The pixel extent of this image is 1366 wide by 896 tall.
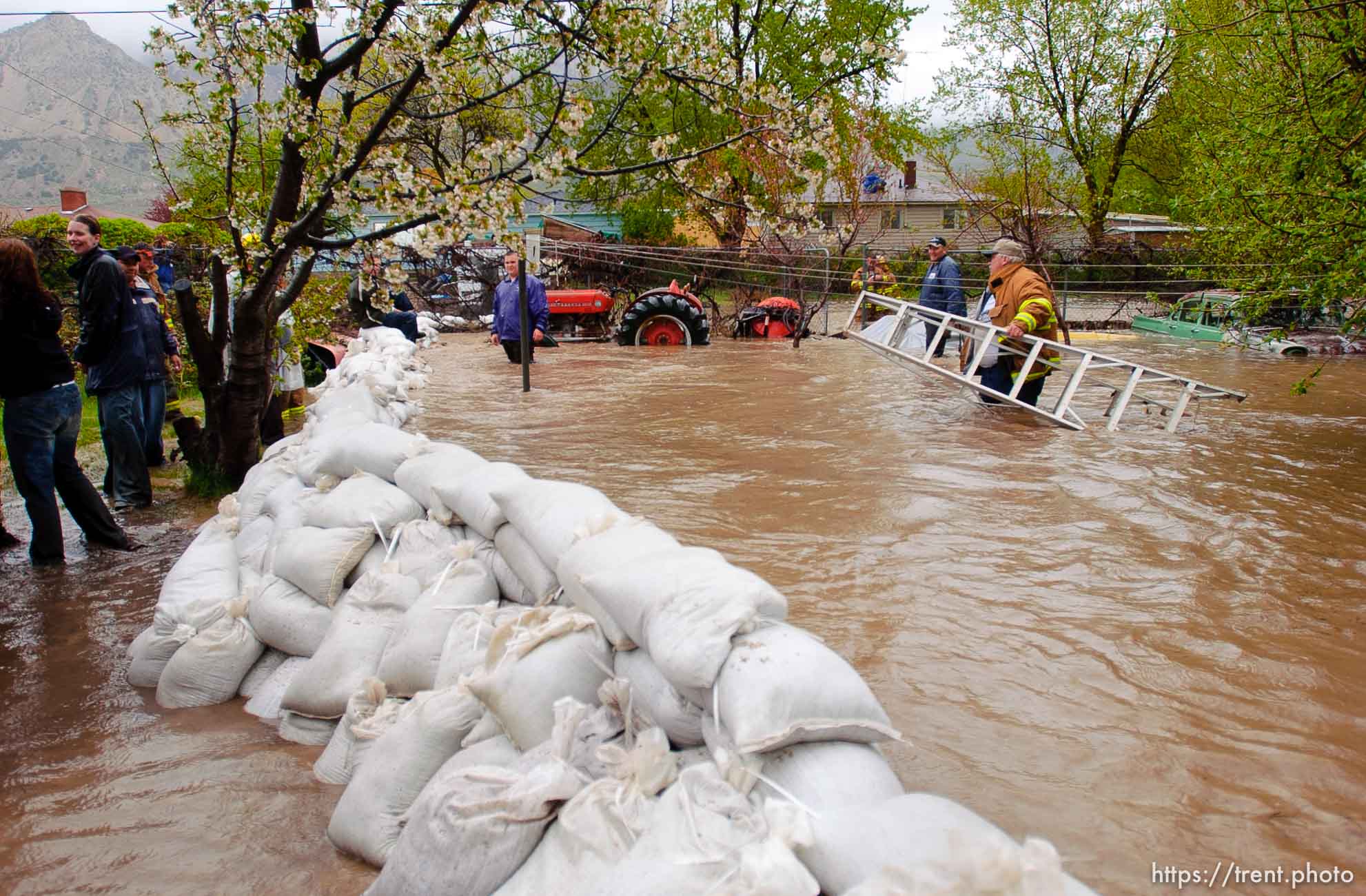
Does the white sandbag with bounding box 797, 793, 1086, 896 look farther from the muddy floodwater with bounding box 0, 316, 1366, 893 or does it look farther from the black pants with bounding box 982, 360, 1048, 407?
the black pants with bounding box 982, 360, 1048, 407

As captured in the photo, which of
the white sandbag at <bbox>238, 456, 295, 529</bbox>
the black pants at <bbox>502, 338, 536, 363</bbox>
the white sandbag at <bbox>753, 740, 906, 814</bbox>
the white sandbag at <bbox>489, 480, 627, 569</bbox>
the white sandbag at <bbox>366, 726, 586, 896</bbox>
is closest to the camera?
the white sandbag at <bbox>753, 740, 906, 814</bbox>

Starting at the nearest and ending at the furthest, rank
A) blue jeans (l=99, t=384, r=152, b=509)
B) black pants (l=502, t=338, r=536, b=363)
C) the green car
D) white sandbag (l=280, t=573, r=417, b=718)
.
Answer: white sandbag (l=280, t=573, r=417, b=718) < blue jeans (l=99, t=384, r=152, b=509) < black pants (l=502, t=338, r=536, b=363) < the green car

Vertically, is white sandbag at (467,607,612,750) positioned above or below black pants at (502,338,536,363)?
above

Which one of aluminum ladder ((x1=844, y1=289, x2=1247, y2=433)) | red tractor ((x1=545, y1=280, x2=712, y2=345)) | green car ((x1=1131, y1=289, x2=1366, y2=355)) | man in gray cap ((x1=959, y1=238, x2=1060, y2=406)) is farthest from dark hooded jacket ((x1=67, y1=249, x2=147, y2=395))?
green car ((x1=1131, y1=289, x2=1366, y2=355))

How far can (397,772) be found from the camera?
79.4 inches

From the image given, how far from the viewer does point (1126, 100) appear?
25.8 m

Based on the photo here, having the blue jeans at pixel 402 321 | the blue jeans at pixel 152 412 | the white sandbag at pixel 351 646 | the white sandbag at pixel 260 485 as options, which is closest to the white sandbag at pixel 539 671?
the white sandbag at pixel 351 646

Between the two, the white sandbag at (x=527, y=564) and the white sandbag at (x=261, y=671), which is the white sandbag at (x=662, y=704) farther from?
the white sandbag at (x=261, y=671)

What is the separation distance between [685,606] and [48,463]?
3809mm

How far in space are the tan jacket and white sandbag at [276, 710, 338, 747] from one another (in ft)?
18.1

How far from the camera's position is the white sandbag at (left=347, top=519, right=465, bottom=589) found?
2787 mm

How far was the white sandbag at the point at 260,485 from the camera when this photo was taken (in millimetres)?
3850

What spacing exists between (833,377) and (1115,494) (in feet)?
18.4

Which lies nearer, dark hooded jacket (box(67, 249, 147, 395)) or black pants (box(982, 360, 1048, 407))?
dark hooded jacket (box(67, 249, 147, 395))
